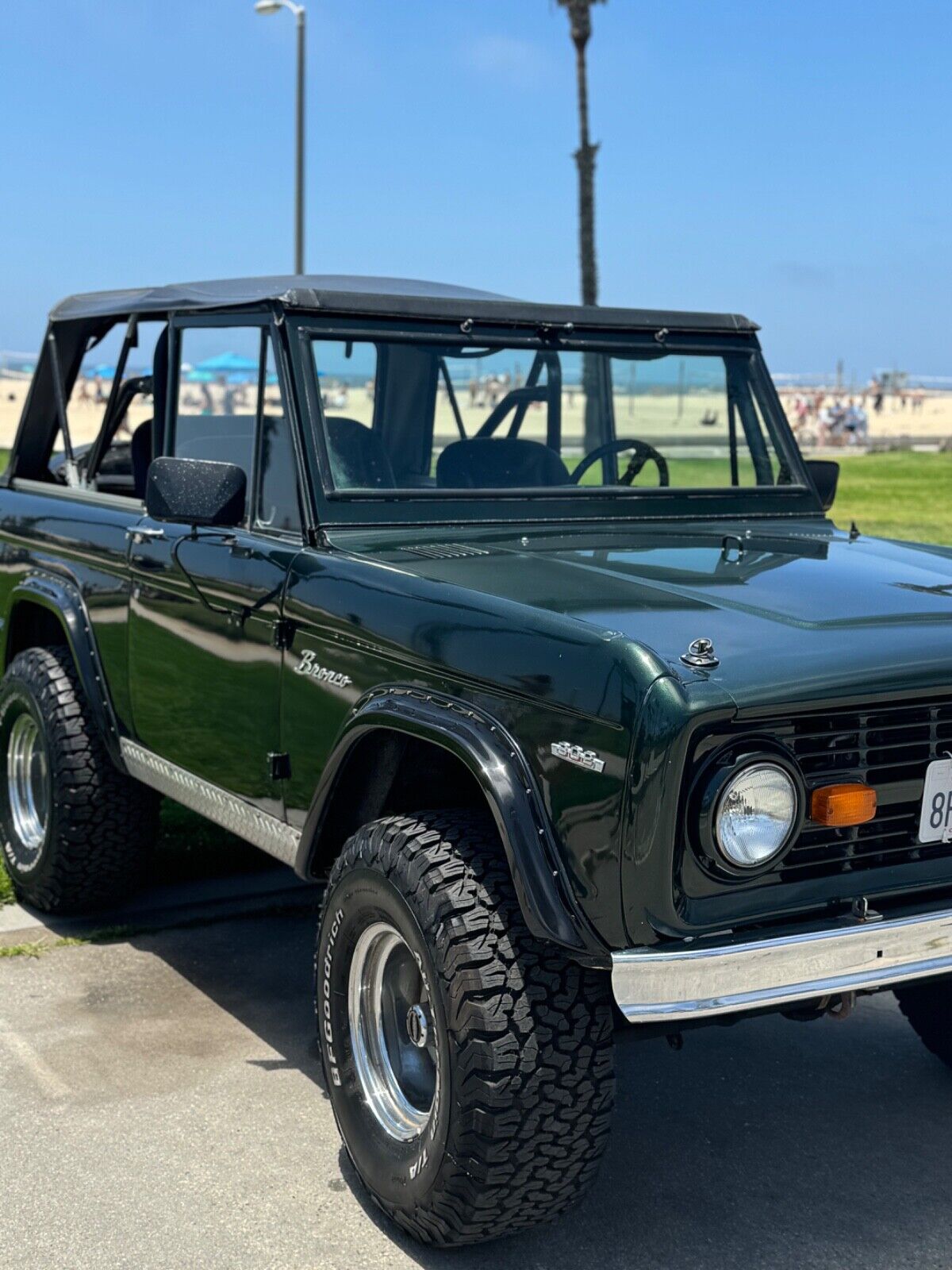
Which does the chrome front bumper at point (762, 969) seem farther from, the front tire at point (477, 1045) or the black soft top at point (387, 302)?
the black soft top at point (387, 302)

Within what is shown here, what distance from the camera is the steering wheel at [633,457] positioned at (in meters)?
4.43

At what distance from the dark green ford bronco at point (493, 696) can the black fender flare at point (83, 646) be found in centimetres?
2

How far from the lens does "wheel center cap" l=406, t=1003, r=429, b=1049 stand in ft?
10.1

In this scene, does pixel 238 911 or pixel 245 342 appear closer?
pixel 245 342

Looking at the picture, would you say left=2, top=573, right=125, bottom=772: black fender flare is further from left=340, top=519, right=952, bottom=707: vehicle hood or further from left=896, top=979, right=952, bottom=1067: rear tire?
left=896, top=979, right=952, bottom=1067: rear tire

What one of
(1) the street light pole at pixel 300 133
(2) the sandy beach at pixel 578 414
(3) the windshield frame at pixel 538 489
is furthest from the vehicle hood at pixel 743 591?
(1) the street light pole at pixel 300 133

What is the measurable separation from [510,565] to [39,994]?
2007mm

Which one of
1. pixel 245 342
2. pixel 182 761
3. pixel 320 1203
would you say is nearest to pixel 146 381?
pixel 245 342

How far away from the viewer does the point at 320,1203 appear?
10.5ft

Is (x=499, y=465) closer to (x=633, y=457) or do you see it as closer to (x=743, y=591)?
(x=633, y=457)

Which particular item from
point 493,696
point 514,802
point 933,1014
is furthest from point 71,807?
point 933,1014

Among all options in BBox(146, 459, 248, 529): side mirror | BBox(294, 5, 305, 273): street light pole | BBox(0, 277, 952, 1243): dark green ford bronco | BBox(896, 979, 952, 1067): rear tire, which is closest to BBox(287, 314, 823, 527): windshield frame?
BBox(0, 277, 952, 1243): dark green ford bronco

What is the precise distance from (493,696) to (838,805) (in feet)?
2.23

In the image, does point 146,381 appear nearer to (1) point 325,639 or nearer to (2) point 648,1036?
(1) point 325,639
